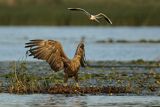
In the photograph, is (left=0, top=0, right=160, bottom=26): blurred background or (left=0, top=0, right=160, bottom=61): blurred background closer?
(left=0, top=0, right=160, bottom=61): blurred background

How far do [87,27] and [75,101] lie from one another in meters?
36.8

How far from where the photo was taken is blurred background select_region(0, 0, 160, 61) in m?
33.8

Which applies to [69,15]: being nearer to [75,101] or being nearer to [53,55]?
[53,55]

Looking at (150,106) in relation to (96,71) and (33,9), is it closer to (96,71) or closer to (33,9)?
(96,71)

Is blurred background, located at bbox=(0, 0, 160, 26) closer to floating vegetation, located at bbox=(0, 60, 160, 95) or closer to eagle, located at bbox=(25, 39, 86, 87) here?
floating vegetation, located at bbox=(0, 60, 160, 95)

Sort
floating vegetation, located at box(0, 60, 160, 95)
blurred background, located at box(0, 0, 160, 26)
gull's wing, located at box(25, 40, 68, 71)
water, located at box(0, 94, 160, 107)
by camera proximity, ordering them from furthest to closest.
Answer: blurred background, located at box(0, 0, 160, 26)
floating vegetation, located at box(0, 60, 160, 95)
gull's wing, located at box(25, 40, 68, 71)
water, located at box(0, 94, 160, 107)

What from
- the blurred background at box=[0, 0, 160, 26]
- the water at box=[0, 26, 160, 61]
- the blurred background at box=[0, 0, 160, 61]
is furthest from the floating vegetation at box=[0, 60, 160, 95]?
the blurred background at box=[0, 0, 160, 26]

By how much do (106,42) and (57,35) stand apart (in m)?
7.59

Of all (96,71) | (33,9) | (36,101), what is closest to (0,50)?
(96,71)

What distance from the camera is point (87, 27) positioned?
52969mm

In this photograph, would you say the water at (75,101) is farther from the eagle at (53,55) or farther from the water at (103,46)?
the water at (103,46)

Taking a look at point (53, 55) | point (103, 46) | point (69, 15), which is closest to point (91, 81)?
point (53, 55)

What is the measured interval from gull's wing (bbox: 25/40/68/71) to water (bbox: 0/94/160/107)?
81 cm

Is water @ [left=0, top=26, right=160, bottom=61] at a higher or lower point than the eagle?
lower
